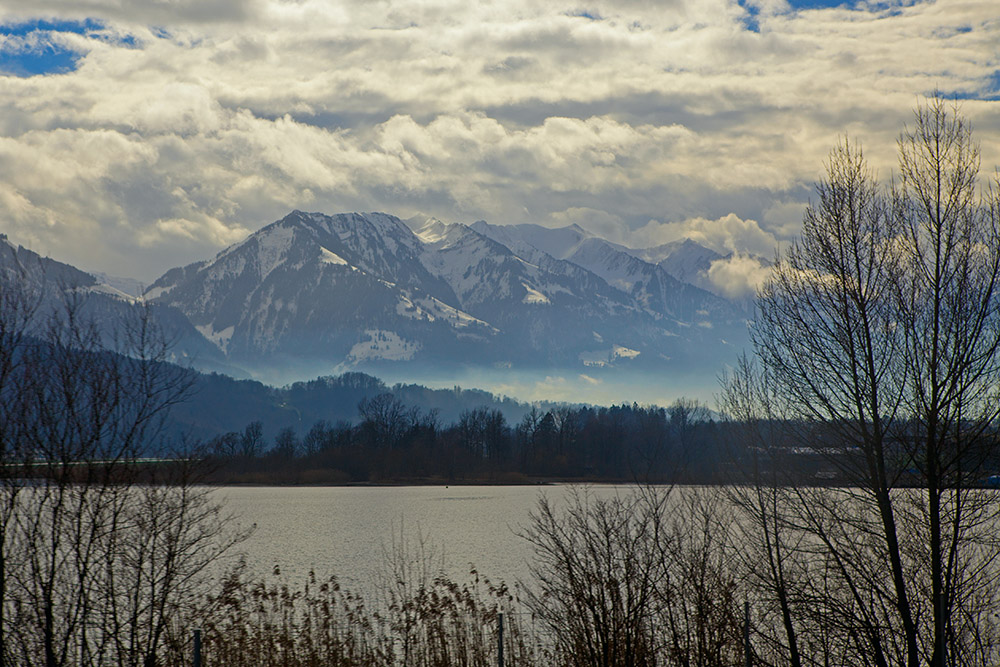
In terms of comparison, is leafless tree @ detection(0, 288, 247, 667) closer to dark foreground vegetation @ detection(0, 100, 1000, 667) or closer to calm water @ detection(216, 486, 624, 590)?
dark foreground vegetation @ detection(0, 100, 1000, 667)

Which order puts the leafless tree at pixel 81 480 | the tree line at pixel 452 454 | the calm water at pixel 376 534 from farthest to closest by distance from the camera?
1. the tree line at pixel 452 454
2. the calm water at pixel 376 534
3. the leafless tree at pixel 81 480

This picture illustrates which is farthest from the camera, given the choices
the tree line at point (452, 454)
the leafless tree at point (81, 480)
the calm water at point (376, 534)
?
the tree line at point (452, 454)

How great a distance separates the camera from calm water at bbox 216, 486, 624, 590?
4906 centimetres

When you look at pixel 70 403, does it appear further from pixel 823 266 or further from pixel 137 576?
pixel 823 266

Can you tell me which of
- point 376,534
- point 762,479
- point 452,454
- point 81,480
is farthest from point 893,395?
point 452,454

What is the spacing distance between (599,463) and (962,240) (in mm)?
143689

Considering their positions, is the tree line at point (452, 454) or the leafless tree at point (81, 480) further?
the tree line at point (452, 454)

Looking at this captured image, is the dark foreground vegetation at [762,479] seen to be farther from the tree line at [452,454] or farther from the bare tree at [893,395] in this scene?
the tree line at [452,454]

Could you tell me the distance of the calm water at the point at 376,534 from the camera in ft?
161

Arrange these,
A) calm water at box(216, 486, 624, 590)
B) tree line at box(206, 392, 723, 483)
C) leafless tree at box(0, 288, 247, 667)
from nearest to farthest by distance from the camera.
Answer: leafless tree at box(0, 288, 247, 667) < calm water at box(216, 486, 624, 590) < tree line at box(206, 392, 723, 483)

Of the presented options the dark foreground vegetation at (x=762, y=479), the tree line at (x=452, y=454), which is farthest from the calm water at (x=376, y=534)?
the tree line at (x=452, y=454)

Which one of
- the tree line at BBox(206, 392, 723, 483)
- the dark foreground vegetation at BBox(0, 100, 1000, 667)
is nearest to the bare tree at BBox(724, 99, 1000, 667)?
the dark foreground vegetation at BBox(0, 100, 1000, 667)

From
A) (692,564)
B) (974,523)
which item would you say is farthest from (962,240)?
(692,564)

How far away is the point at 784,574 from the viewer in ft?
70.3
